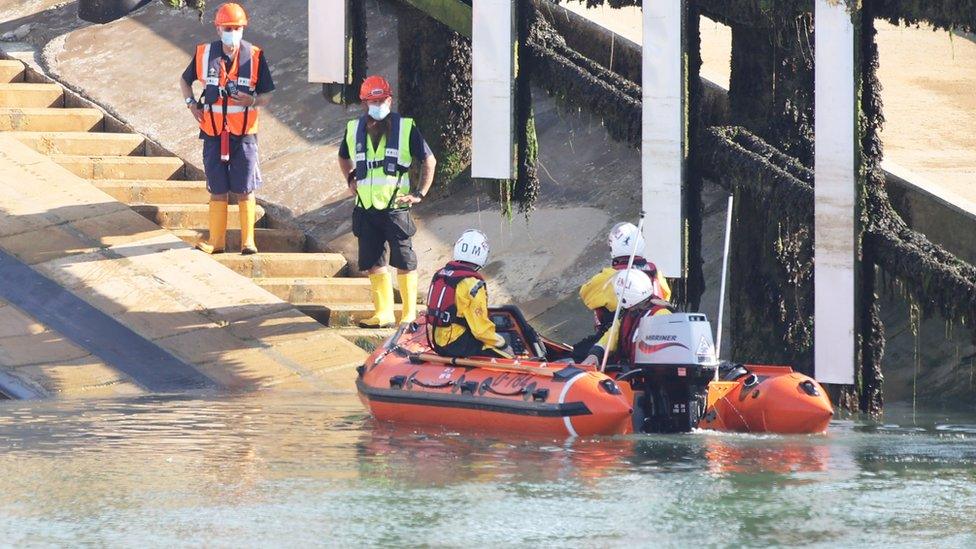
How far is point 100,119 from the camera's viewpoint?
17.9 meters

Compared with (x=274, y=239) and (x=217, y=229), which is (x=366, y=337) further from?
(x=274, y=239)

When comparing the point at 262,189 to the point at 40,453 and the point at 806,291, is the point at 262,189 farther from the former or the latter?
the point at 40,453

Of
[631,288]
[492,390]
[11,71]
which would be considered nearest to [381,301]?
[492,390]

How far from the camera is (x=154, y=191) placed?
54.3 feet

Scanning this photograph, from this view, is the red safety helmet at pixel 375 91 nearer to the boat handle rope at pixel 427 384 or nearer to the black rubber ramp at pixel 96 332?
the black rubber ramp at pixel 96 332

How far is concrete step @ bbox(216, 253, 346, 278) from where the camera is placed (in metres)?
15.4

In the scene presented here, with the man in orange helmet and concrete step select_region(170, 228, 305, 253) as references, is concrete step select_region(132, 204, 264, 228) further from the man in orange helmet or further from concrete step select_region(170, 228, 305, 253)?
the man in orange helmet

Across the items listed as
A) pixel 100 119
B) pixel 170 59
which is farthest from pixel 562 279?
pixel 170 59

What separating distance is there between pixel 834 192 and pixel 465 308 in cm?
249

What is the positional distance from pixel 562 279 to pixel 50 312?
158 inches

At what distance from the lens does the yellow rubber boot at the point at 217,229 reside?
49.9ft

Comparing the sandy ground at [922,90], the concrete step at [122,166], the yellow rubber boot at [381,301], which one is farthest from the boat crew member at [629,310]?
the concrete step at [122,166]

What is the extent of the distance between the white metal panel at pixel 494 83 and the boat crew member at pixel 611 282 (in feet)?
8.25

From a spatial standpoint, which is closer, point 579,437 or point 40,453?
point 40,453
